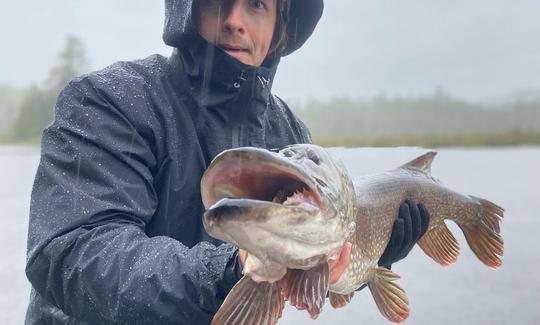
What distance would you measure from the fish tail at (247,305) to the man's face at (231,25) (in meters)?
1.22

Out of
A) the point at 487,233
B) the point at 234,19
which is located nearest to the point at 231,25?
the point at 234,19

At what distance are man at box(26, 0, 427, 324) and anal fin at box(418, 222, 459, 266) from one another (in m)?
0.41

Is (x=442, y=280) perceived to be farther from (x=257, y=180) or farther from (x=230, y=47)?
(x=257, y=180)

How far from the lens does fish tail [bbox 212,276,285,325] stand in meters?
1.32

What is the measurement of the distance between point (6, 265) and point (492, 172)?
651cm

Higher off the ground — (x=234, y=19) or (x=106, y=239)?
(x=234, y=19)

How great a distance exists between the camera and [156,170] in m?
2.15

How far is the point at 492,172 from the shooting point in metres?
8.70

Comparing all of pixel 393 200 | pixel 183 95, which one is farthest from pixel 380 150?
pixel 183 95

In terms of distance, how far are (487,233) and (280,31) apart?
1314 millimetres

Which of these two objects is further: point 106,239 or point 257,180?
point 106,239

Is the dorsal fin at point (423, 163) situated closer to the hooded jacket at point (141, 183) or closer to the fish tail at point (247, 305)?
the hooded jacket at point (141, 183)

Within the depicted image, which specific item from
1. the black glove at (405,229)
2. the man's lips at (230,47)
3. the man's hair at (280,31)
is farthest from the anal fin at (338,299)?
the man's hair at (280,31)

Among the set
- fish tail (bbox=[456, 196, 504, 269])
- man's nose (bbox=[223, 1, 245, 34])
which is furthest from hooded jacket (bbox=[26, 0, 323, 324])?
fish tail (bbox=[456, 196, 504, 269])
